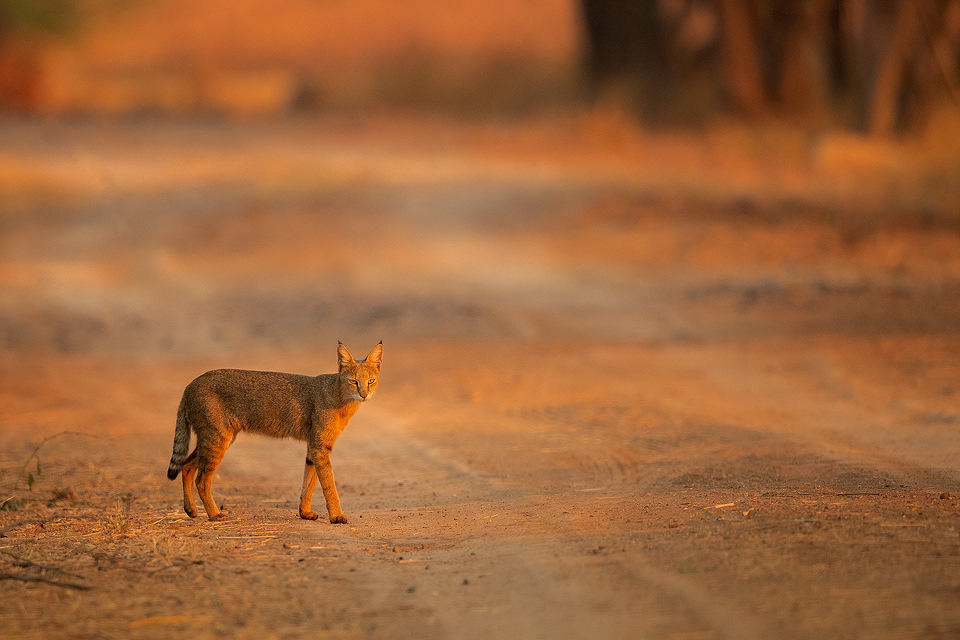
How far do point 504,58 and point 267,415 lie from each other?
109 feet

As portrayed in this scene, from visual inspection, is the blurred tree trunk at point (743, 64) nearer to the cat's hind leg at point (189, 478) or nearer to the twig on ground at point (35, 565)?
the cat's hind leg at point (189, 478)

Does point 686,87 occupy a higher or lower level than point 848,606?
higher

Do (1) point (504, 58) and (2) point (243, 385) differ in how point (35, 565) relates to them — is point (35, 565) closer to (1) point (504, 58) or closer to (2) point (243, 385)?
(2) point (243, 385)

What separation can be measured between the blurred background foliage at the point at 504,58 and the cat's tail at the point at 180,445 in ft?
42.7

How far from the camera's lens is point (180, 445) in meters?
6.22

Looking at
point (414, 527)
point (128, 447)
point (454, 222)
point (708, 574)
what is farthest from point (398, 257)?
point (708, 574)

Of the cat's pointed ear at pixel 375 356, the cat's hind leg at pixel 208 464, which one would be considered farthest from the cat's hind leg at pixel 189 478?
the cat's pointed ear at pixel 375 356

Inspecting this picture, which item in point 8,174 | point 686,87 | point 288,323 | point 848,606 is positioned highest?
point 686,87

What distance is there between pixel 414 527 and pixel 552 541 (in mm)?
808

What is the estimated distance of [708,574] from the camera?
16.3 feet

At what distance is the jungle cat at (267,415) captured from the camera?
620 cm

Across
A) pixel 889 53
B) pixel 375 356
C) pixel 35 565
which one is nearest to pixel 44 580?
pixel 35 565

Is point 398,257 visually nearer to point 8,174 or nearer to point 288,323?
point 288,323

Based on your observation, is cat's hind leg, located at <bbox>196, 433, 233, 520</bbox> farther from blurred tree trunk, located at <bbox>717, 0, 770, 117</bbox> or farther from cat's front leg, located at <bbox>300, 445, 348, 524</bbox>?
blurred tree trunk, located at <bbox>717, 0, 770, 117</bbox>
